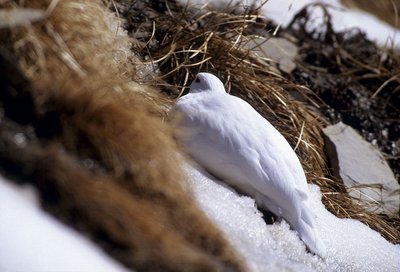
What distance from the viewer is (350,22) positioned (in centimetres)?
505

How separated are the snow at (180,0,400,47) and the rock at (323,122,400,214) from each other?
863 mm

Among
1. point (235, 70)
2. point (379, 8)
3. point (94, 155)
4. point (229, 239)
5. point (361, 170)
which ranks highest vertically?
point (94, 155)

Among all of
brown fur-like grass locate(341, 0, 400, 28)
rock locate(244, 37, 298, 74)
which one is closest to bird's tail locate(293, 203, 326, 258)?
rock locate(244, 37, 298, 74)

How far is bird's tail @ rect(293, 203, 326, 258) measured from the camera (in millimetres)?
2385

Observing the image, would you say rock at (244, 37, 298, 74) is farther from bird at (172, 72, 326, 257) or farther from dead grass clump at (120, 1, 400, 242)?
bird at (172, 72, 326, 257)

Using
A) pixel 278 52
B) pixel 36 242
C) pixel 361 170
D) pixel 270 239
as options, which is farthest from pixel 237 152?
pixel 278 52

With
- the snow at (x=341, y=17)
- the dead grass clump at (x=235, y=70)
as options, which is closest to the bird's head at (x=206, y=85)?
the dead grass clump at (x=235, y=70)

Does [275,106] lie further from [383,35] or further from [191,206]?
[383,35]

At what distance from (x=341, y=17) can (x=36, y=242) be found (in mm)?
3716

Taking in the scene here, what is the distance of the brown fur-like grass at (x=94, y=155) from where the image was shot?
177 cm

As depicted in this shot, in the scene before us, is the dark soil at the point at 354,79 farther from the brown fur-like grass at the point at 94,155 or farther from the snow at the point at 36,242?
the snow at the point at 36,242

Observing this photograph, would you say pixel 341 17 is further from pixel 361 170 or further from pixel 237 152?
pixel 237 152

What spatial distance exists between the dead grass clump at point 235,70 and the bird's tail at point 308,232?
0.57 meters

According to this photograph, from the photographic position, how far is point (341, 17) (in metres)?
5.00
